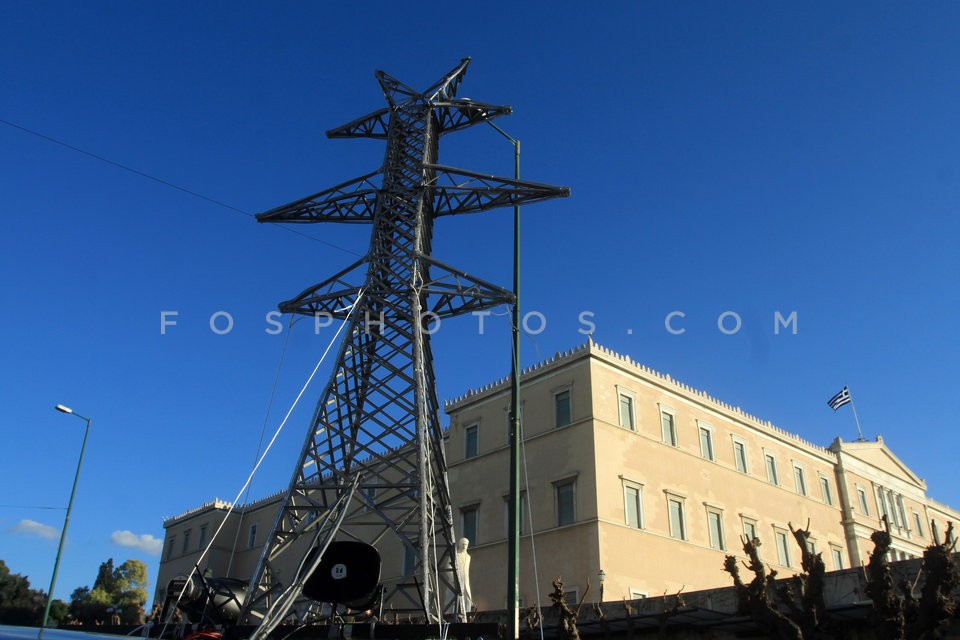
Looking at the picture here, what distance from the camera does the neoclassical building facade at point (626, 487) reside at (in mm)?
31109

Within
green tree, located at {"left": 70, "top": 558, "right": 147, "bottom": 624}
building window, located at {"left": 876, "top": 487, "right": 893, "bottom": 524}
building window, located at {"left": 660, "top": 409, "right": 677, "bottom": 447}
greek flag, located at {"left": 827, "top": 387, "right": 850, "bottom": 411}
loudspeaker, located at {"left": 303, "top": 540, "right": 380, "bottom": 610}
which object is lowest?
loudspeaker, located at {"left": 303, "top": 540, "right": 380, "bottom": 610}

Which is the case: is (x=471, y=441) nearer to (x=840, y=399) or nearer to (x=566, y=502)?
(x=566, y=502)

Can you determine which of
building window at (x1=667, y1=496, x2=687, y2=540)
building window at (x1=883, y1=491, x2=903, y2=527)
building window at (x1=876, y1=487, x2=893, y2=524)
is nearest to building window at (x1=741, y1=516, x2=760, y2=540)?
building window at (x1=667, y1=496, x2=687, y2=540)

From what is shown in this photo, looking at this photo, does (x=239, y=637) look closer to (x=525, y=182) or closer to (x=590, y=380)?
(x=525, y=182)

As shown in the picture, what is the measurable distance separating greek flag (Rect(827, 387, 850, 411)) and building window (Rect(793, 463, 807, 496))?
482 centimetres

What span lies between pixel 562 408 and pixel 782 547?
1464cm

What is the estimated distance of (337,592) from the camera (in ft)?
36.2

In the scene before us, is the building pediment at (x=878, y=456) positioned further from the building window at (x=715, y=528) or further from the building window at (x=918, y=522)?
the building window at (x=715, y=528)

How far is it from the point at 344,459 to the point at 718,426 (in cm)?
2743

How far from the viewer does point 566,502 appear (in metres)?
32.0

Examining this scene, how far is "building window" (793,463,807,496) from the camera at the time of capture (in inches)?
1658

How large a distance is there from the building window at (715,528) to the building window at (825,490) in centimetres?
1132

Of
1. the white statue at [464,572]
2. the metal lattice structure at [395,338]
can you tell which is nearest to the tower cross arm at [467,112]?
the metal lattice structure at [395,338]

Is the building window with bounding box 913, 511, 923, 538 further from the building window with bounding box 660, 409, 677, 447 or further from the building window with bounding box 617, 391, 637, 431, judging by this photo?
the building window with bounding box 617, 391, 637, 431
